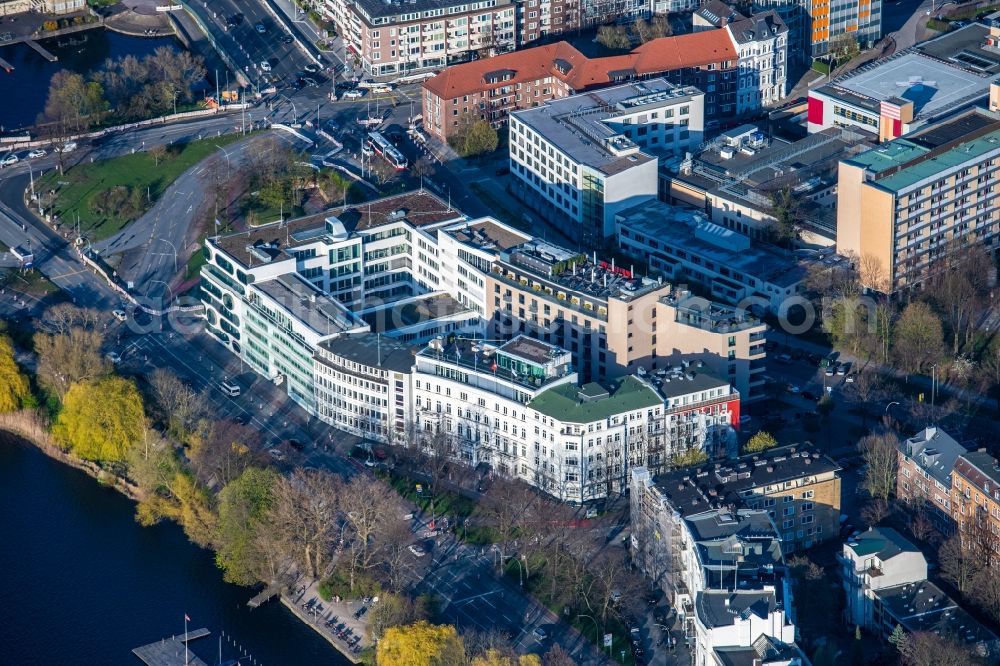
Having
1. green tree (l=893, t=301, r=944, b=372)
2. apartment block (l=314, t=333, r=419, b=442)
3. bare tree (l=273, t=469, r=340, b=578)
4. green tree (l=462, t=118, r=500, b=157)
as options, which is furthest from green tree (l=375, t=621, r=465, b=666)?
green tree (l=462, t=118, r=500, b=157)

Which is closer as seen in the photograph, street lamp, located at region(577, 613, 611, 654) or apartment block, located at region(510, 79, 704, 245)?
street lamp, located at region(577, 613, 611, 654)

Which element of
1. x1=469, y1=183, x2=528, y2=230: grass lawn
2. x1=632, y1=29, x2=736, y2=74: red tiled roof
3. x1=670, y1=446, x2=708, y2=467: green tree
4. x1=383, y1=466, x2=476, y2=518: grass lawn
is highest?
x1=632, y1=29, x2=736, y2=74: red tiled roof

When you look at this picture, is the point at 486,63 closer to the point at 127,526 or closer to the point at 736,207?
the point at 736,207

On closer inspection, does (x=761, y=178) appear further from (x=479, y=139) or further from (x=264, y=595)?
(x=264, y=595)

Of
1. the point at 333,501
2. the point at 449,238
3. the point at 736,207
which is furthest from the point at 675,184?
the point at 333,501

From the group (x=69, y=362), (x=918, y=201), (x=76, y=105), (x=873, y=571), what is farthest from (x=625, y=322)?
(x=76, y=105)

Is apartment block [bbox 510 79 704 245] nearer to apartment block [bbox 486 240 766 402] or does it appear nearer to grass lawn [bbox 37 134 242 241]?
apartment block [bbox 486 240 766 402]
